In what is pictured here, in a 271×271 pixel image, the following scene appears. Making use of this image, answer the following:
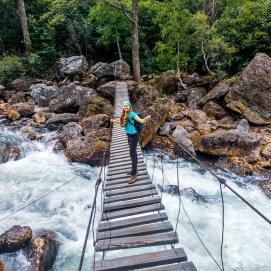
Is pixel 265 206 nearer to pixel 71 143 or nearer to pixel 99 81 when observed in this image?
pixel 71 143

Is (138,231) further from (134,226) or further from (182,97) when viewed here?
(182,97)

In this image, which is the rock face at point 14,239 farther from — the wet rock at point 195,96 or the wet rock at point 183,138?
the wet rock at point 195,96

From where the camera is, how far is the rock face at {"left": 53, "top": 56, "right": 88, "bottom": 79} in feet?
54.5

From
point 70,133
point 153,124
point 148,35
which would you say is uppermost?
point 148,35

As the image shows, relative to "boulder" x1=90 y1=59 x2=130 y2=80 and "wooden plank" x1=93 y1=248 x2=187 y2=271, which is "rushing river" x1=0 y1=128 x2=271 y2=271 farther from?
"boulder" x1=90 y1=59 x2=130 y2=80

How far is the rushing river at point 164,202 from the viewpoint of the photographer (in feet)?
19.1

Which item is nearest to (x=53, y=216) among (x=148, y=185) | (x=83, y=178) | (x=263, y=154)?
(x=83, y=178)

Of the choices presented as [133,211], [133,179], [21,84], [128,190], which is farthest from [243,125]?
[21,84]

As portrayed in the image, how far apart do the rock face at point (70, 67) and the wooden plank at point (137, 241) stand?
1359 cm

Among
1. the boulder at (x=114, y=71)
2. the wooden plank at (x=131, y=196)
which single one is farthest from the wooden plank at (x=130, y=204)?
the boulder at (x=114, y=71)

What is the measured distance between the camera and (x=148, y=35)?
1984 centimetres

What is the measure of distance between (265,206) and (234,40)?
1059cm

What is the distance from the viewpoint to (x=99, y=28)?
1927cm

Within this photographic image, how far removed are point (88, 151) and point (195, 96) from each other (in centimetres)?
656
